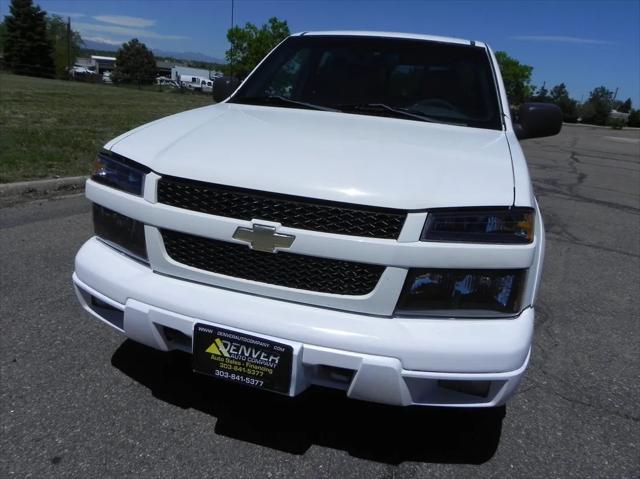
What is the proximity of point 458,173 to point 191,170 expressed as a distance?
3.40ft

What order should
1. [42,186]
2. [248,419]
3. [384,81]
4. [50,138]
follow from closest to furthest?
[248,419], [384,81], [42,186], [50,138]

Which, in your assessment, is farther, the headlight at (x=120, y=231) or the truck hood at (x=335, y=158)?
the headlight at (x=120, y=231)

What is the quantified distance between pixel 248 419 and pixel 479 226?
1321 mm

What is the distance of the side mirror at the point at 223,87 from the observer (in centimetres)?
387

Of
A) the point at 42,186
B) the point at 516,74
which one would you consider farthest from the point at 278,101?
the point at 516,74

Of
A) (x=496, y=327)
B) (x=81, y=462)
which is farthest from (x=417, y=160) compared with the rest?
(x=81, y=462)

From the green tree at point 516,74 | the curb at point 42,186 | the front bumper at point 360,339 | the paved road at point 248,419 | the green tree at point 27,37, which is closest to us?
the front bumper at point 360,339

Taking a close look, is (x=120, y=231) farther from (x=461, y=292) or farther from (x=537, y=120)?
(x=537, y=120)

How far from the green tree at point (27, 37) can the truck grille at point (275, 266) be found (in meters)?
64.0

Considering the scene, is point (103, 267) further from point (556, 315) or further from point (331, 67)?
point (556, 315)

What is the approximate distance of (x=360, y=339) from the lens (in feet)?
6.37

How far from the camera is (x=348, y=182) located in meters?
2.03

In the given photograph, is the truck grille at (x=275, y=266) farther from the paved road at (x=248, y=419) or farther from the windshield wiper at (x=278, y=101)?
the windshield wiper at (x=278, y=101)

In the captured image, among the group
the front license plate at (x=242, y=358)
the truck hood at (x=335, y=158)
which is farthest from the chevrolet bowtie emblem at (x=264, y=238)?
the front license plate at (x=242, y=358)
